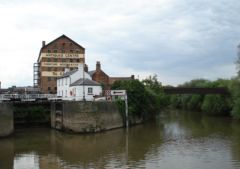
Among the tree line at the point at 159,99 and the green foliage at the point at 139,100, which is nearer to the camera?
the green foliage at the point at 139,100

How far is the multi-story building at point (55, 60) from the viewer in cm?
7494

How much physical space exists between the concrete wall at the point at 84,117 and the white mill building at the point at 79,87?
437cm

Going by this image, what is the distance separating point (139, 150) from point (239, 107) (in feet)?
91.8

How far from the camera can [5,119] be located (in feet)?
132

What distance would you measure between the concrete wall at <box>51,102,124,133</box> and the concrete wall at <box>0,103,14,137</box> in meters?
5.94

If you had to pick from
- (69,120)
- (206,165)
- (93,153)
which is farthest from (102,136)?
(206,165)

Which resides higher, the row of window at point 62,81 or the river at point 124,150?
the row of window at point 62,81

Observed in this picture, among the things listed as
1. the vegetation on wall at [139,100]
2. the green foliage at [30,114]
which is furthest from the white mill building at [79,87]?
the vegetation on wall at [139,100]

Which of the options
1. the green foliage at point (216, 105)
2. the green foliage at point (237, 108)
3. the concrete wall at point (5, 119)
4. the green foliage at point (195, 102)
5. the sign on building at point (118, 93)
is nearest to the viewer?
the concrete wall at point (5, 119)

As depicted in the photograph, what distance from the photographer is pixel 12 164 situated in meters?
27.2

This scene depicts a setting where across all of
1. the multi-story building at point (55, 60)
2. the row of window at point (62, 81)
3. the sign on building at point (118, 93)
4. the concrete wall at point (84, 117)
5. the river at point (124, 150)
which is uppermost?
the multi-story building at point (55, 60)

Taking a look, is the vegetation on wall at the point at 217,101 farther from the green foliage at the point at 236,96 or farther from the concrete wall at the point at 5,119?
the concrete wall at the point at 5,119

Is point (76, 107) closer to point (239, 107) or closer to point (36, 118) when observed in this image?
point (36, 118)

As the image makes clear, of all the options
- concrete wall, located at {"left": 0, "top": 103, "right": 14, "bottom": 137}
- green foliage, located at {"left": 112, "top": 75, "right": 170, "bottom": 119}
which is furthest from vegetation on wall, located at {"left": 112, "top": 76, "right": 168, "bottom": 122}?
concrete wall, located at {"left": 0, "top": 103, "right": 14, "bottom": 137}
